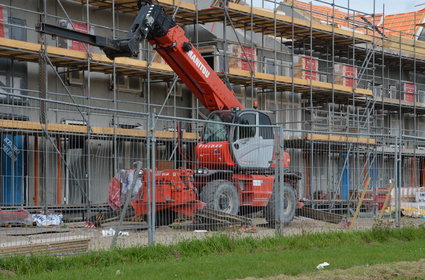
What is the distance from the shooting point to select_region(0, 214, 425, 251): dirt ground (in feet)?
39.1

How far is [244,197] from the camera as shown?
52.0 feet

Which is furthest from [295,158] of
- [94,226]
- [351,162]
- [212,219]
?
[94,226]

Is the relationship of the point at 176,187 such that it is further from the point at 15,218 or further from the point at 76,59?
the point at 76,59

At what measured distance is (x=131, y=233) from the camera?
47.9ft

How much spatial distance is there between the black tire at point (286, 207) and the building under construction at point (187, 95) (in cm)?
28

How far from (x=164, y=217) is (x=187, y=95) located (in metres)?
14.7

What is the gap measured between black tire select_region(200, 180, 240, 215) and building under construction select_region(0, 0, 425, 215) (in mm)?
998

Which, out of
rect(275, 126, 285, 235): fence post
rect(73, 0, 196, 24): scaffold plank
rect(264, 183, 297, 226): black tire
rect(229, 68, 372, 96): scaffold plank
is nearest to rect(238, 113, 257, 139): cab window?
rect(275, 126, 285, 235): fence post

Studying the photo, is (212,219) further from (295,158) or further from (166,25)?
(166,25)

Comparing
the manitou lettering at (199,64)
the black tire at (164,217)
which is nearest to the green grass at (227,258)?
the black tire at (164,217)

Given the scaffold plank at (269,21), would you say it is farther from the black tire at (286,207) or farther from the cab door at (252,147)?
the black tire at (286,207)

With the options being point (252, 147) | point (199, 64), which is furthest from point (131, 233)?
point (199, 64)

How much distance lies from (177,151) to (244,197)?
1.65 metres

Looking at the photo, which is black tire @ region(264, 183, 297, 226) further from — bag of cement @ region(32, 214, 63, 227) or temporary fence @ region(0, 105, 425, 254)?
bag of cement @ region(32, 214, 63, 227)
